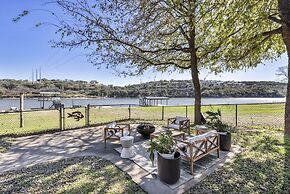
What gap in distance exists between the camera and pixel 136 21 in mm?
7242

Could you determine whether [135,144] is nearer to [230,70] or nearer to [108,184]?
[108,184]

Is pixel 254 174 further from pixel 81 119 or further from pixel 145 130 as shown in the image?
pixel 81 119

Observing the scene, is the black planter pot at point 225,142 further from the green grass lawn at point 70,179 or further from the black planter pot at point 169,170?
the green grass lawn at point 70,179

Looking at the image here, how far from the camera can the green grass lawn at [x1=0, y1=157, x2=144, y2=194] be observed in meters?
3.47

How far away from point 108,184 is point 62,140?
4.03 meters

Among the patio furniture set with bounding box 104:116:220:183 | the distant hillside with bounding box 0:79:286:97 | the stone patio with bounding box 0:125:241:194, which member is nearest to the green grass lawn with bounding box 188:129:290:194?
the stone patio with bounding box 0:125:241:194

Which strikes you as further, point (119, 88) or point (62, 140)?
point (119, 88)

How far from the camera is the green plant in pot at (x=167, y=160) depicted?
3590mm

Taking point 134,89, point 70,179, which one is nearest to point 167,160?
point 70,179

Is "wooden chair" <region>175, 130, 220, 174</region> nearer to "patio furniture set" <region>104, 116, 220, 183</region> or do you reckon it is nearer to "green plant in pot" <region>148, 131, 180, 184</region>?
"patio furniture set" <region>104, 116, 220, 183</region>

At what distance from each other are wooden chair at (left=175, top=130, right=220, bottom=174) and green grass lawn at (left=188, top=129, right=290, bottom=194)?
0.46m

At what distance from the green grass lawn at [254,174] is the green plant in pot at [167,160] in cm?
41

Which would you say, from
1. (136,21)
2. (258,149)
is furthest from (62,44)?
(258,149)

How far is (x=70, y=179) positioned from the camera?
3.85m
